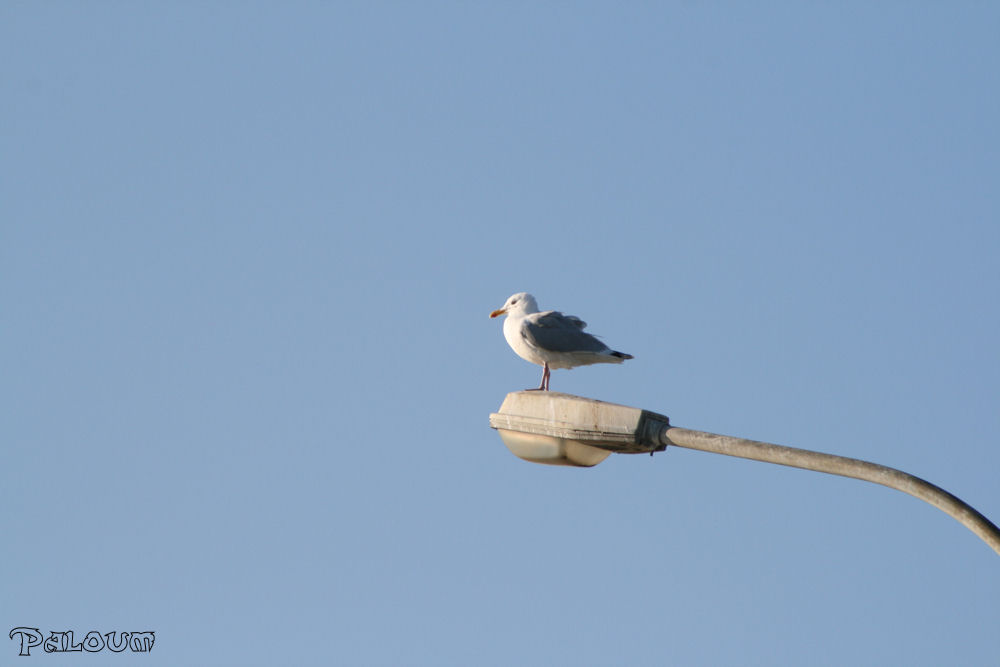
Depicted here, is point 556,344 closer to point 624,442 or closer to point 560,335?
point 560,335

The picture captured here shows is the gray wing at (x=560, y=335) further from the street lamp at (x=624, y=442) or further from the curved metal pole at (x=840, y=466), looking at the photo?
the curved metal pole at (x=840, y=466)

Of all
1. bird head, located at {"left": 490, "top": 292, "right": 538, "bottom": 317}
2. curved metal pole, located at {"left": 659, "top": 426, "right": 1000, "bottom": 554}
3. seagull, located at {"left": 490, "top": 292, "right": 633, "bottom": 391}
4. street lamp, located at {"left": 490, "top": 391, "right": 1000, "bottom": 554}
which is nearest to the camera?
curved metal pole, located at {"left": 659, "top": 426, "right": 1000, "bottom": 554}

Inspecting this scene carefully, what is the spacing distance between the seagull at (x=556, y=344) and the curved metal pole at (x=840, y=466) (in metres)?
6.12

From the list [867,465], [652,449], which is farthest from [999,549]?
[652,449]

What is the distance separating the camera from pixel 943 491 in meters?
8.21

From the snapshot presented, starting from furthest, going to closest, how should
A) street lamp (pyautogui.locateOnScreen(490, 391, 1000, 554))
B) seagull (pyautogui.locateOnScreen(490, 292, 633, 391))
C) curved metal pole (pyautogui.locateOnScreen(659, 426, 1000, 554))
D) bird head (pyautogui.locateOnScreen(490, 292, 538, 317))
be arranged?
1. bird head (pyautogui.locateOnScreen(490, 292, 538, 317))
2. seagull (pyautogui.locateOnScreen(490, 292, 633, 391))
3. street lamp (pyautogui.locateOnScreen(490, 391, 1000, 554))
4. curved metal pole (pyautogui.locateOnScreen(659, 426, 1000, 554))

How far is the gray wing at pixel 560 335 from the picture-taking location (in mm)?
16750

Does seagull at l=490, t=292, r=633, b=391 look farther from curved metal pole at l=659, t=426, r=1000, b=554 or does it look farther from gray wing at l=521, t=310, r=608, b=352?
curved metal pole at l=659, t=426, r=1000, b=554

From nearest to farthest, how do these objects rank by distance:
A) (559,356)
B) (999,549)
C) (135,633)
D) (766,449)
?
1. (999,549)
2. (766,449)
3. (559,356)
4. (135,633)

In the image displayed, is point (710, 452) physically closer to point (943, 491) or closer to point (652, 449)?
point (652, 449)

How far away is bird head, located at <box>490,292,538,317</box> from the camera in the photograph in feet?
59.7

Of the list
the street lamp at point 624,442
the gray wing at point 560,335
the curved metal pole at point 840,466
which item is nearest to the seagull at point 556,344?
the gray wing at point 560,335

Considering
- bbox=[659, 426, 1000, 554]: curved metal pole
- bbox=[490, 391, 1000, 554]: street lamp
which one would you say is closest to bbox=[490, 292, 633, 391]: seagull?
bbox=[490, 391, 1000, 554]: street lamp

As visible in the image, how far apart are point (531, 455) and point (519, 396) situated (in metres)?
0.54
